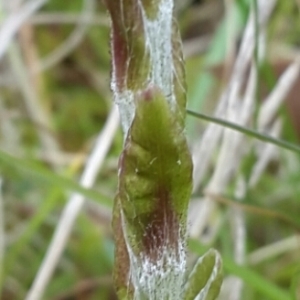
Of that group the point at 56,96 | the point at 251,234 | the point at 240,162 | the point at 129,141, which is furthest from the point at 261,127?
the point at 129,141

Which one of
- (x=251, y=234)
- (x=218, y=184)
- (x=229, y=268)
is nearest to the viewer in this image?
(x=229, y=268)

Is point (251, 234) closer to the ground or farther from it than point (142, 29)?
closer to the ground

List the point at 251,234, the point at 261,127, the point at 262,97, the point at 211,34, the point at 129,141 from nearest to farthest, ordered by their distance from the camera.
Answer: the point at 129,141 < the point at 261,127 < the point at 251,234 < the point at 262,97 < the point at 211,34

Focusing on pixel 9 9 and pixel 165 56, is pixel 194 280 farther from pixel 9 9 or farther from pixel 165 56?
pixel 9 9

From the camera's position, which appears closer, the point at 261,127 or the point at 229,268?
the point at 229,268

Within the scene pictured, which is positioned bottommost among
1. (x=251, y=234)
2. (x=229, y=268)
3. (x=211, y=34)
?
(x=251, y=234)

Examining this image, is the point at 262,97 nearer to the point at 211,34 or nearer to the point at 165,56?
the point at 211,34
